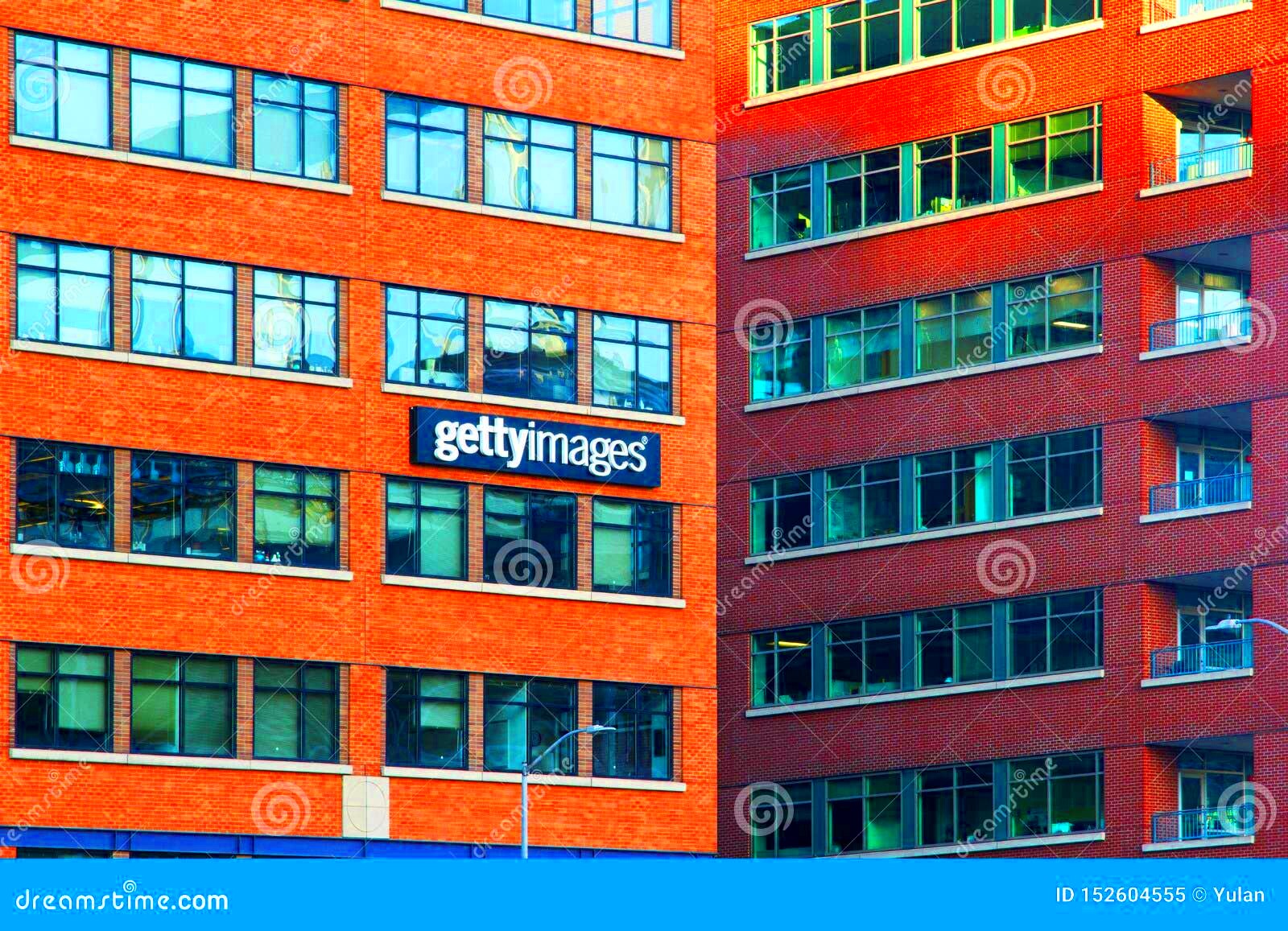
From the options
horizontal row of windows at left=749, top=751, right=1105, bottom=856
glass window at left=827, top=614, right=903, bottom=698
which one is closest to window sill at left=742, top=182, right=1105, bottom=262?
glass window at left=827, top=614, right=903, bottom=698

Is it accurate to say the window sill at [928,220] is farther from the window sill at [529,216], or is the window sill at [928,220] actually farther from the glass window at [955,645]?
the window sill at [529,216]

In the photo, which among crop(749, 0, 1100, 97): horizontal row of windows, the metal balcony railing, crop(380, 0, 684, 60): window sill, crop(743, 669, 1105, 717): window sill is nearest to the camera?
crop(380, 0, 684, 60): window sill

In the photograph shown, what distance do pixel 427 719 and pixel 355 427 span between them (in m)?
6.04

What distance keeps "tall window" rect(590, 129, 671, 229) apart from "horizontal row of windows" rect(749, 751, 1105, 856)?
1843 centimetres

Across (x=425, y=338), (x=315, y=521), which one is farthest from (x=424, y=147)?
A: (x=315, y=521)

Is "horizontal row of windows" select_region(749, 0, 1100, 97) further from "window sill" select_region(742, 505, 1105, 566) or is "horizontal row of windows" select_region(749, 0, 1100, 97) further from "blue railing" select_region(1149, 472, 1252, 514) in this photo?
"window sill" select_region(742, 505, 1105, 566)

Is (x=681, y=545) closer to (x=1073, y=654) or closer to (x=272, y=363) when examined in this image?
(x=272, y=363)

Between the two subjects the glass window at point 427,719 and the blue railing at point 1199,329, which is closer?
the glass window at point 427,719

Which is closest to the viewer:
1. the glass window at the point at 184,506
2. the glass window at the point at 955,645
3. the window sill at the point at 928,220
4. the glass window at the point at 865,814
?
the glass window at the point at 184,506

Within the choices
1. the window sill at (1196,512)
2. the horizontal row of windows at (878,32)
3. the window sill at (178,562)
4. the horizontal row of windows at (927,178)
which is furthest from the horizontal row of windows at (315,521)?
the horizontal row of windows at (878,32)

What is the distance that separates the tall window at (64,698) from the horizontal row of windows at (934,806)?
22754mm

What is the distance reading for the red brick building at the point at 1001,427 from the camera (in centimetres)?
6119

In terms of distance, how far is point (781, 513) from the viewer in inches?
2687

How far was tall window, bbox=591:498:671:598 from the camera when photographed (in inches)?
2062
